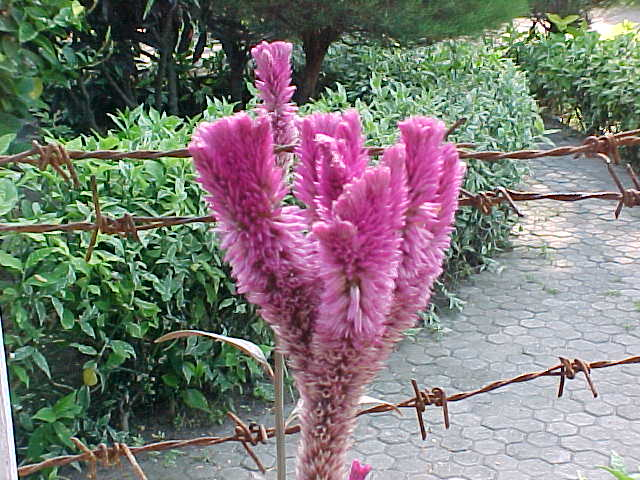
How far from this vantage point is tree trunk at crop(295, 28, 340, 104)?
5180 mm

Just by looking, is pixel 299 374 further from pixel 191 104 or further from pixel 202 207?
pixel 191 104

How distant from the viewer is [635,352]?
3836mm

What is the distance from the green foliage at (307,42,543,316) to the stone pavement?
9.5 inches

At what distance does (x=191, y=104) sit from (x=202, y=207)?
9.00 feet

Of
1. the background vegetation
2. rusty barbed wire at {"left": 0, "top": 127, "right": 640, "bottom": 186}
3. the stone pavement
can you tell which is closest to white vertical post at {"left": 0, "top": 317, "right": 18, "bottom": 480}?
rusty barbed wire at {"left": 0, "top": 127, "right": 640, "bottom": 186}

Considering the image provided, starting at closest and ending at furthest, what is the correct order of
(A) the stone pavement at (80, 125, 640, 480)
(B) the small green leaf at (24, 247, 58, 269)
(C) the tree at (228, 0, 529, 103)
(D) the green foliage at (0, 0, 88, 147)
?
(B) the small green leaf at (24, 247, 58, 269) < (A) the stone pavement at (80, 125, 640, 480) < (D) the green foliage at (0, 0, 88, 147) < (C) the tree at (228, 0, 529, 103)

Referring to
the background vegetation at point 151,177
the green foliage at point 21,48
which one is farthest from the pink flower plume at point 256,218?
the green foliage at point 21,48

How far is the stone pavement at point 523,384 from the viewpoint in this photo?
303 cm

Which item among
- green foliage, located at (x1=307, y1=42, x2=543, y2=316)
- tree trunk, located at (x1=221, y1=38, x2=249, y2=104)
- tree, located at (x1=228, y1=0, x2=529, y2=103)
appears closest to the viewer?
green foliage, located at (x1=307, y1=42, x2=543, y2=316)

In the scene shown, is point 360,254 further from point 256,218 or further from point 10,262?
point 10,262

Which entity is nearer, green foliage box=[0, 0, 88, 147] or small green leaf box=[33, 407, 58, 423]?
small green leaf box=[33, 407, 58, 423]

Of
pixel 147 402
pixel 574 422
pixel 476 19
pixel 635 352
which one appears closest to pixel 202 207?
pixel 147 402

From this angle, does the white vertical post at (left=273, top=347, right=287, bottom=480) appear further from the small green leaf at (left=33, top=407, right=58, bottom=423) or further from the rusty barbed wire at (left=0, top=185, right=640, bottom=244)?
the small green leaf at (left=33, top=407, right=58, bottom=423)

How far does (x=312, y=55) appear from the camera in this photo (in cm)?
539
